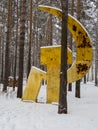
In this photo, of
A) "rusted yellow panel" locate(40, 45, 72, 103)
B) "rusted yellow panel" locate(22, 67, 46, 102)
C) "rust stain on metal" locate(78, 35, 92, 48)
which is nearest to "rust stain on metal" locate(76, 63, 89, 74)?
"rusted yellow panel" locate(40, 45, 72, 103)

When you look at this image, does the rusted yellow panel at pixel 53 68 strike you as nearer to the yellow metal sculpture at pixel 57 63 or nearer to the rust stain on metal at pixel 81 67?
the yellow metal sculpture at pixel 57 63

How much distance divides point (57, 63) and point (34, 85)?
6.73 ft

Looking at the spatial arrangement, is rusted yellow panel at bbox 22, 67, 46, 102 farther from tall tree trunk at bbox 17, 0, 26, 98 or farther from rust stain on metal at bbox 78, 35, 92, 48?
rust stain on metal at bbox 78, 35, 92, 48

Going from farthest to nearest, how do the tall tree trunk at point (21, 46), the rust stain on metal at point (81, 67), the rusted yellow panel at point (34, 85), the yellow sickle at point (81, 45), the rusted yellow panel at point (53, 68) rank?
1. the tall tree trunk at point (21, 46)
2. the rusted yellow panel at point (34, 85)
3. the rusted yellow panel at point (53, 68)
4. the rust stain on metal at point (81, 67)
5. the yellow sickle at point (81, 45)

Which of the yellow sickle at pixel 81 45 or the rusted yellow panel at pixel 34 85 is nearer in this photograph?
the yellow sickle at pixel 81 45

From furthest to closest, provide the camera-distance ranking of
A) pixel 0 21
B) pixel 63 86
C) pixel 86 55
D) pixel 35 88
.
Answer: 1. pixel 0 21
2. pixel 35 88
3. pixel 86 55
4. pixel 63 86

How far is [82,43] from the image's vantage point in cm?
1652

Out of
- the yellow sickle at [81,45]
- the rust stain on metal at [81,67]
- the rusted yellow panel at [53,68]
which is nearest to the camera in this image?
the yellow sickle at [81,45]

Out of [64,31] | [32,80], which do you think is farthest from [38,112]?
[32,80]

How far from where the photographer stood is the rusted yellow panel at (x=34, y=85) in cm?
1809

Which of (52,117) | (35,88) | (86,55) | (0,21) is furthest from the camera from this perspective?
(0,21)

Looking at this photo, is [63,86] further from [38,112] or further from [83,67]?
[83,67]

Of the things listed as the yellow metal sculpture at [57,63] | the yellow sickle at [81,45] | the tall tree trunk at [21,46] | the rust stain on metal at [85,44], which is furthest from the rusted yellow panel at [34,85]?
the rust stain on metal at [85,44]

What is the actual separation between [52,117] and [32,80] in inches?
269
